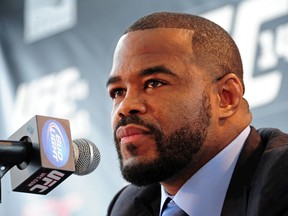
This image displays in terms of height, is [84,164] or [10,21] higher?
[10,21]

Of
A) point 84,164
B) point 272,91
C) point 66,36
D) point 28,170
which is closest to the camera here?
point 28,170

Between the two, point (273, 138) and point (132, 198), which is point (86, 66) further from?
point (273, 138)

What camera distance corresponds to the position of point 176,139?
1322mm

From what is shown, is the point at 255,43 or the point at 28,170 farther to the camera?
the point at 255,43

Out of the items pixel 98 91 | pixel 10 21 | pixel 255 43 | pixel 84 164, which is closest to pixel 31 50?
pixel 10 21

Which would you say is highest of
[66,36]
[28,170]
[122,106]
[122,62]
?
[66,36]

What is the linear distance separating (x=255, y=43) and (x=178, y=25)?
2.93 ft

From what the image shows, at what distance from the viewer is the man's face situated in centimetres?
130

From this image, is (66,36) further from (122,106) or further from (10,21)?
(122,106)

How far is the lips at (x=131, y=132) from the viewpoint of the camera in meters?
1.29

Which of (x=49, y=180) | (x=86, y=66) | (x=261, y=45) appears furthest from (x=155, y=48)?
(x=86, y=66)

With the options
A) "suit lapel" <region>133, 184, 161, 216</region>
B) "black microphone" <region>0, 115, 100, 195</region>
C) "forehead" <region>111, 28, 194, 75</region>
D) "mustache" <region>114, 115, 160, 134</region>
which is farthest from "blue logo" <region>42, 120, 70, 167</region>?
"suit lapel" <region>133, 184, 161, 216</region>

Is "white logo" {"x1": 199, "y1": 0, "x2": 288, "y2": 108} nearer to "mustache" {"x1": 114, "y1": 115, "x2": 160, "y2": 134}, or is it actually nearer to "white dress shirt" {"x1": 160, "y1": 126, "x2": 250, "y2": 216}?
"white dress shirt" {"x1": 160, "y1": 126, "x2": 250, "y2": 216}

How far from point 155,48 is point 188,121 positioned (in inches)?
7.1
